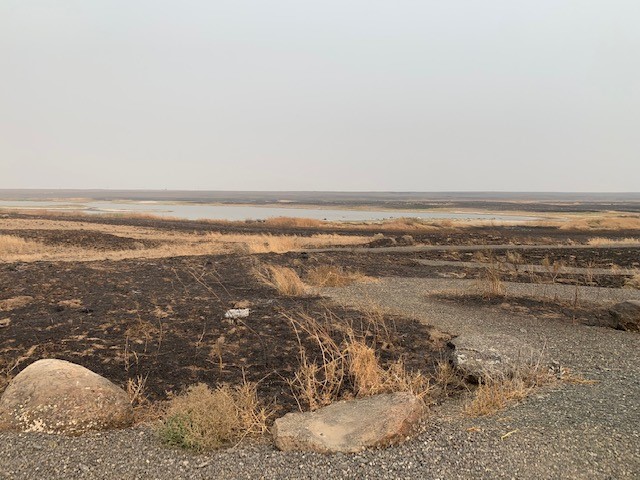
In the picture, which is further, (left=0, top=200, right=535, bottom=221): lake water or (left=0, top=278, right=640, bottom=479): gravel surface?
(left=0, top=200, right=535, bottom=221): lake water

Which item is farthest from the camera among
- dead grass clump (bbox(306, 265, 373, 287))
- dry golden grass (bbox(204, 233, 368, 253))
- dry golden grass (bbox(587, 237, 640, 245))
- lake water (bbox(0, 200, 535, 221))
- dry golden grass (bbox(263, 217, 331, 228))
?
lake water (bbox(0, 200, 535, 221))

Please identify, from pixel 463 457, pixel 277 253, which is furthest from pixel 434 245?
pixel 463 457

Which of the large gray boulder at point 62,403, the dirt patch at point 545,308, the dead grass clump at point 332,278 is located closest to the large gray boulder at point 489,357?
the dirt patch at point 545,308

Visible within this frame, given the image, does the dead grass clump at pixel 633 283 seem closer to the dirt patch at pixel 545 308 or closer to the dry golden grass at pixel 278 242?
the dirt patch at pixel 545 308

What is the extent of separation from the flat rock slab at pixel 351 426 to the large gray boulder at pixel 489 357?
174 cm

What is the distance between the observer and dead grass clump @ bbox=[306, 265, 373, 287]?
15764 mm

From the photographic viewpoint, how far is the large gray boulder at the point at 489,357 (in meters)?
6.84

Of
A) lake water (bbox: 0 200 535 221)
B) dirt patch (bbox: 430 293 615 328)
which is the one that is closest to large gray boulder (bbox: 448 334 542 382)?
dirt patch (bbox: 430 293 615 328)

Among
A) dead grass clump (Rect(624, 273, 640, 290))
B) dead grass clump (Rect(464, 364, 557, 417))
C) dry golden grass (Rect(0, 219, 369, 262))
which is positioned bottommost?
dead grass clump (Rect(624, 273, 640, 290))

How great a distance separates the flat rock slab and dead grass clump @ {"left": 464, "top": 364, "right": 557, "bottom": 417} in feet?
2.57

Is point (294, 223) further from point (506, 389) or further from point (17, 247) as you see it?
point (506, 389)

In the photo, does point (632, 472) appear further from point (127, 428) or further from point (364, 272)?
point (364, 272)

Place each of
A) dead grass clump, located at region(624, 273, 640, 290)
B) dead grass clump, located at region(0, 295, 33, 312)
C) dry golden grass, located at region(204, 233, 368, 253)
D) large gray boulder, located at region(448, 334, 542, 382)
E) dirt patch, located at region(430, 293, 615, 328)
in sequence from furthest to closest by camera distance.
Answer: dry golden grass, located at region(204, 233, 368, 253) → dead grass clump, located at region(624, 273, 640, 290) → dirt patch, located at region(430, 293, 615, 328) → dead grass clump, located at region(0, 295, 33, 312) → large gray boulder, located at region(448, 334, 542, 382)

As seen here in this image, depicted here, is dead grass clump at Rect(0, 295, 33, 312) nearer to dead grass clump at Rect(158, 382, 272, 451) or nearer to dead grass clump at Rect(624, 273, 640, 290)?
dead grass clump at Rect(158, 382, 272, 451)
